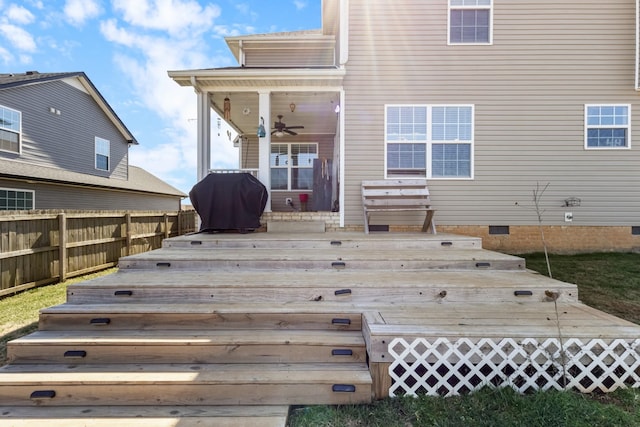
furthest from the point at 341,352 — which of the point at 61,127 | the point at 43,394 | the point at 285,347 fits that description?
the point at 61,127

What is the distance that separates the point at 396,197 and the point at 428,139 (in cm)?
144

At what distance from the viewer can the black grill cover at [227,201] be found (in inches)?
204

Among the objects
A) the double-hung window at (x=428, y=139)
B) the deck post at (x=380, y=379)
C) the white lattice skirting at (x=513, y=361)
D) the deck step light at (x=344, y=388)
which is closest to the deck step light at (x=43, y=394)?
the deck step light at (x=344, y=388)

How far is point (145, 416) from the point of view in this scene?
1872 mm

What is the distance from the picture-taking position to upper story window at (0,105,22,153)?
329 inches

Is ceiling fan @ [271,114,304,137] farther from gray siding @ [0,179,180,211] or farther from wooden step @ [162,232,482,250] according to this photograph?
gray siding @ [0,179,180,211]

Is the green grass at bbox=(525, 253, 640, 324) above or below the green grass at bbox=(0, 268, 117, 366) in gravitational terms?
above

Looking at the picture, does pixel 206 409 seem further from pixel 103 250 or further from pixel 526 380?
pixel 103 250

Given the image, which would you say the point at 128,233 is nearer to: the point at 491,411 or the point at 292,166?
the point at 292,166

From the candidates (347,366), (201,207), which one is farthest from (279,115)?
(347,366)

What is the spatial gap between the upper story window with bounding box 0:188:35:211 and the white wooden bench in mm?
9091

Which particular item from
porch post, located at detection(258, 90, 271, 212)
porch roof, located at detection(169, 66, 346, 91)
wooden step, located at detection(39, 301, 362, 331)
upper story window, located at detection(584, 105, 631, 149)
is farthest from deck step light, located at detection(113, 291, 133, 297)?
upper story window, located at detection(584, 105, 631, 149)

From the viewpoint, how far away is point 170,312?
2.52 m

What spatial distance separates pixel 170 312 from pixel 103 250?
16.5 feet
